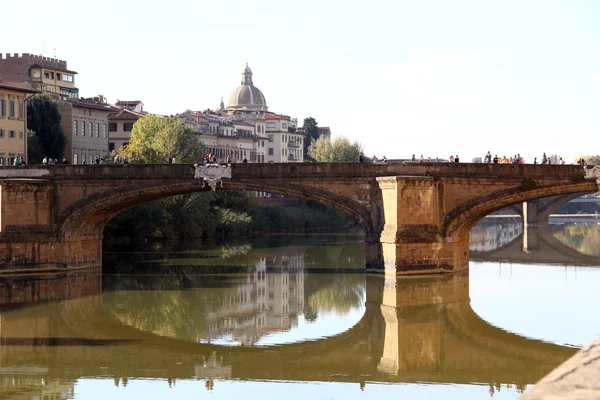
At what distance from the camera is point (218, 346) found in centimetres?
2708

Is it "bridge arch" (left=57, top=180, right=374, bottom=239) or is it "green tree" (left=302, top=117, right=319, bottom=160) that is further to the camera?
"green tree" (left=302, top=117, right=319, bottom=160)

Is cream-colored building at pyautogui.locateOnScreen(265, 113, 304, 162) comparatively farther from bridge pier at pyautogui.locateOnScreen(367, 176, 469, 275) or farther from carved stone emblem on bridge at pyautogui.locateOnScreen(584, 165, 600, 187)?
carved stone emblem on bridge at pyautogui.locateOnScreen(584, 165, 600, 187)

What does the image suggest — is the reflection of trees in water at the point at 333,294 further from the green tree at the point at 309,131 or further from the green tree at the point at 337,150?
the green tree at the point at 309,131

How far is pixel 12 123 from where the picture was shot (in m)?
64.3

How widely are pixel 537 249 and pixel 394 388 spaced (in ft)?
148

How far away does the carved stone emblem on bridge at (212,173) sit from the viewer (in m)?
44.3

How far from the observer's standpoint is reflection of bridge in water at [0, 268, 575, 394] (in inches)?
904

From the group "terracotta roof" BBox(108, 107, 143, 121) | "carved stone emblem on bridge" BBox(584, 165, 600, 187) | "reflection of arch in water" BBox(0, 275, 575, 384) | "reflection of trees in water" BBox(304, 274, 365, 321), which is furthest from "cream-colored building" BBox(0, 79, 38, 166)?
"carved stone emblem on bridge" BBox(584, 165, 600, 187)

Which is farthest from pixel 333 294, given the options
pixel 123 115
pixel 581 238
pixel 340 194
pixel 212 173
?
pixel 123 115

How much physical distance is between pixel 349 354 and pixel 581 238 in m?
55.5

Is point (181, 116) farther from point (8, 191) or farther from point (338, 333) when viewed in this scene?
point (338, 333)

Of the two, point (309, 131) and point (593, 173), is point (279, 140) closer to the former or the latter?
point (309, 131)

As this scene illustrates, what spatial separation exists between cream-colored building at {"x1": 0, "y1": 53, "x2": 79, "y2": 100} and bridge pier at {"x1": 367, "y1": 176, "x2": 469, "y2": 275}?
47.9 m

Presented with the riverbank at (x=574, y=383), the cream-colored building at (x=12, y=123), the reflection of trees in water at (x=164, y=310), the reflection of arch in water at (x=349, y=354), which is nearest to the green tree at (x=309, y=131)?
the cream-colored building at (x=12, y=123)
